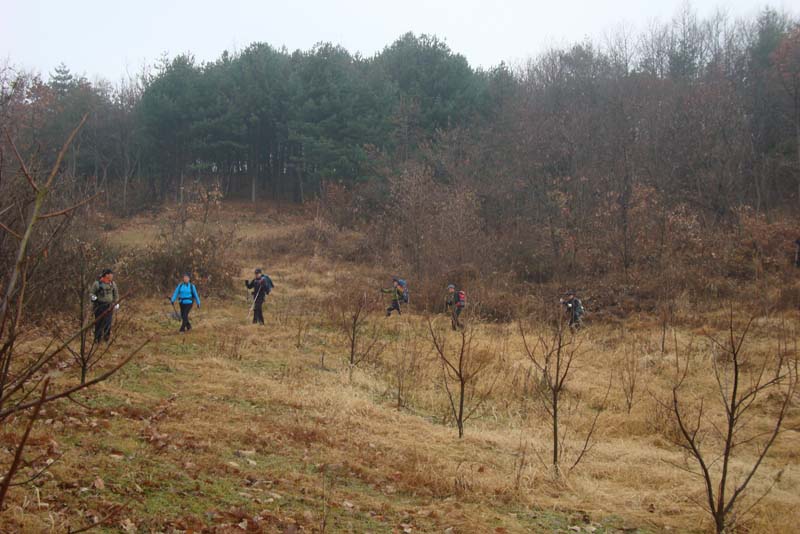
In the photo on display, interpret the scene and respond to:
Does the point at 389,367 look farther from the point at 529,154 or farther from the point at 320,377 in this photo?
the point at 529,154

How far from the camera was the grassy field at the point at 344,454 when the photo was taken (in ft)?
17.8

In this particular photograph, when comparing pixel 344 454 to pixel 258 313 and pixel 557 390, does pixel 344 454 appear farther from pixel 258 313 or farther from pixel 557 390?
pixel 258 313

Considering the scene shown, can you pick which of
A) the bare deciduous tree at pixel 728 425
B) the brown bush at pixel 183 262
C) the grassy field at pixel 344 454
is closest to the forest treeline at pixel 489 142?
the brown bush at pixel 183 262

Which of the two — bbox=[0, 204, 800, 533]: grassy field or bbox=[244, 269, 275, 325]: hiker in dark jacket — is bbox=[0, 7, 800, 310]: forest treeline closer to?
bbox=[244, 269, 275, 325]: hiker in dark jacket

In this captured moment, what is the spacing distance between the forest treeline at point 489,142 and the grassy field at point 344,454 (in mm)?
7539

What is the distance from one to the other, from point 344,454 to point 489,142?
28403 millimetres

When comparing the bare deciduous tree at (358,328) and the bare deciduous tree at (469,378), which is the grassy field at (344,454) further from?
the bare deciduous tree at (358,328)

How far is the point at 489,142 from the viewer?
33.8 meters

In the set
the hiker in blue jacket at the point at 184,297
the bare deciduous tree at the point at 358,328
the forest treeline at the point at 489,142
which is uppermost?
the forest treeline at the point at 489,142

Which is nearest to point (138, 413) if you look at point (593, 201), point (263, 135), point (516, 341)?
point (516, 341)

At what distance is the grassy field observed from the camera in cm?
543

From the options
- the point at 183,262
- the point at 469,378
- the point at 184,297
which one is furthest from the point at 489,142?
the point at 469,378

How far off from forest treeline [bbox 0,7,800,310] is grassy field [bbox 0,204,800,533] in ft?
24.7

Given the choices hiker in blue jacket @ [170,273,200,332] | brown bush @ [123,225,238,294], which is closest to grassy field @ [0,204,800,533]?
hiker in blue jacket @ [170,273,200,332]
